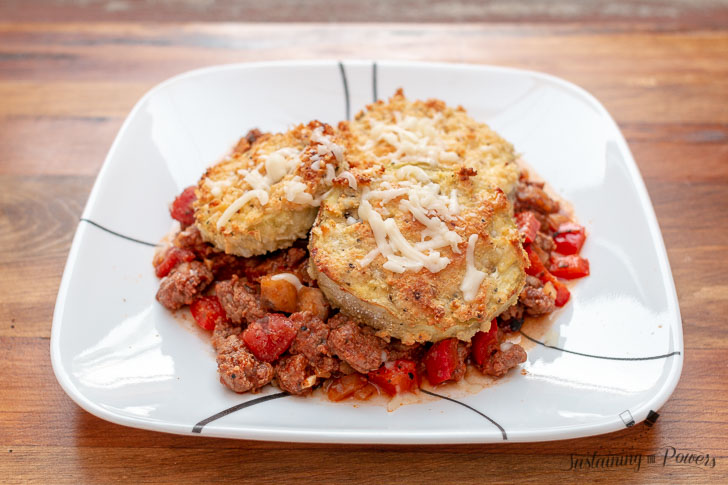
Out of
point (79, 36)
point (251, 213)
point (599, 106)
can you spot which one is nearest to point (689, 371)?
point (599, 106)

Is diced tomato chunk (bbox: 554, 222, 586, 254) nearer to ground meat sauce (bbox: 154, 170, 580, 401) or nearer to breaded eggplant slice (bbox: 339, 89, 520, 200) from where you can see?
ground meat sauce (bbox: 154, 170, 580, 401)

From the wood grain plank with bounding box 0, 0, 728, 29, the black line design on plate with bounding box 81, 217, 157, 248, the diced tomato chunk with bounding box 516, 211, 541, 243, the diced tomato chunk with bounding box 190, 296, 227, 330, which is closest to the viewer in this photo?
the diced tomato chunk with bounding box 190, 296, 227, 330

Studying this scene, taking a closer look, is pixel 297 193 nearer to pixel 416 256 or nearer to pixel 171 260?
pixel 416 256

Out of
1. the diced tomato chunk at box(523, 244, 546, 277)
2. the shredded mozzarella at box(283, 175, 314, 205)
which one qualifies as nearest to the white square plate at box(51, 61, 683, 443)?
the diced tomato chunk at box(523, 244, 546, 277)

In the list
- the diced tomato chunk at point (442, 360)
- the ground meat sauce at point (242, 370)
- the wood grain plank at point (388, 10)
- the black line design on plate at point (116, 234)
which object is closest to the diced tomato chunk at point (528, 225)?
the diced tomato chunk at point (442, 360)

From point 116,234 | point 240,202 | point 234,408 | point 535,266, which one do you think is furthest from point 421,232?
point 116,234
